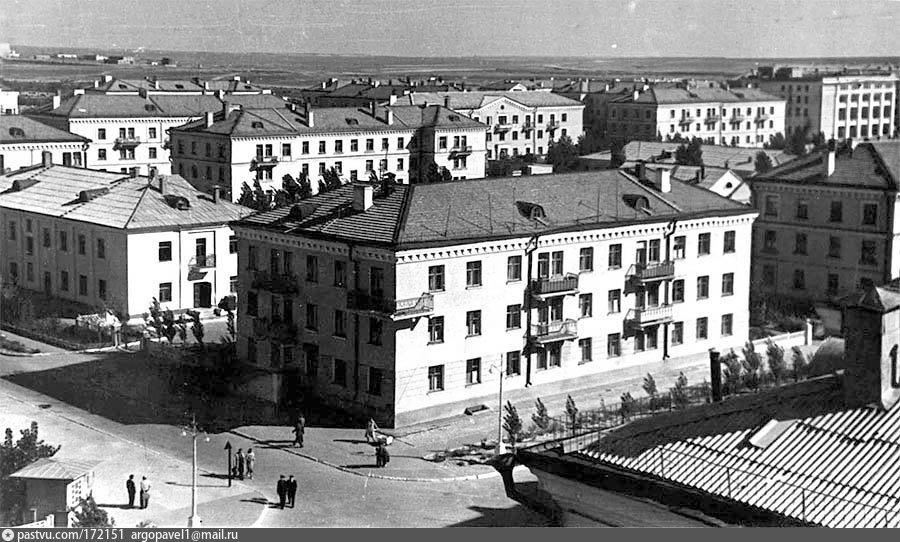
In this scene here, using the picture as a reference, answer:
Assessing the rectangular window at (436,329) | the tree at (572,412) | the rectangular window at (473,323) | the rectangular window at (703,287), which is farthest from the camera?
the rectangular window at (703,287)

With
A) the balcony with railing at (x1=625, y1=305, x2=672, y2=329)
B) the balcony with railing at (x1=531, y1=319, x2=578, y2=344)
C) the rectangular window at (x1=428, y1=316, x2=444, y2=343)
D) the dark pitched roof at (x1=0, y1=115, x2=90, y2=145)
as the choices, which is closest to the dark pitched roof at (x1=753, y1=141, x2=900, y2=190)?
the balcony with railing at (x1=625, y1=305, x2=672, y2=329)

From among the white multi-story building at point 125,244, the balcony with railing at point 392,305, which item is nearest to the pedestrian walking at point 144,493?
the balcony with railing at point 392,305

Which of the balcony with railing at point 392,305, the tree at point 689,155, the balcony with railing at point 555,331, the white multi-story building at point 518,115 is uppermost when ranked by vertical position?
the white multi-story building at point 518,115

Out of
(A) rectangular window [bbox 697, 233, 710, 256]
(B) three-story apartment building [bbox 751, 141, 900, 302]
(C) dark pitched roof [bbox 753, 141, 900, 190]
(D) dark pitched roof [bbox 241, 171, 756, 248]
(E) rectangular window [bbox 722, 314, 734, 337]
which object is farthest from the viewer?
(C) dark pitched roof [bbox 753, 141, 900, 190]

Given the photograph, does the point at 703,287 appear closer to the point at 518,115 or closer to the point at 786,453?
the point at 518,115

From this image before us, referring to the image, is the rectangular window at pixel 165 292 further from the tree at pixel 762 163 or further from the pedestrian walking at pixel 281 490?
the tree at pixel 762 163

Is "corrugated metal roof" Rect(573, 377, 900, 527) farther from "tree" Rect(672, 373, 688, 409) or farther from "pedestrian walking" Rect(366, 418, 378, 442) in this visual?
"tree" Rect(672, 373, 688, 409)
